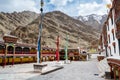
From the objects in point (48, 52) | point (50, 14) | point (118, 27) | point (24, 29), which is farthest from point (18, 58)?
point (50, 14)

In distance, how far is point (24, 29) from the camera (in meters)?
136

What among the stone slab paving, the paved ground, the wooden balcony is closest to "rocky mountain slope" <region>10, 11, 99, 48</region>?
the stone slab paving

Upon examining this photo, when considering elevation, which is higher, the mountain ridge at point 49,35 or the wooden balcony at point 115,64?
the mountain ridge at point 49,35

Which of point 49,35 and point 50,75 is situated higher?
point 49,35

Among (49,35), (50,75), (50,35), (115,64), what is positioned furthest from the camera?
(50,35)

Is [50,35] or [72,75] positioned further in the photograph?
[50,35]

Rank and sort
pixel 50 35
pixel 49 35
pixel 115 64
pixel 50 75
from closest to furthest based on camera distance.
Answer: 1. pixel 115 64
2. pixel 50 75
3. pixel 49 35
4. pixel 50 35

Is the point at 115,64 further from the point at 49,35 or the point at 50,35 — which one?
the point at 50,35

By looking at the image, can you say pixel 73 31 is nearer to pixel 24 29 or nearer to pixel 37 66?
pixel 24 29

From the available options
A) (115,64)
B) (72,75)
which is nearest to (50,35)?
(72,75)

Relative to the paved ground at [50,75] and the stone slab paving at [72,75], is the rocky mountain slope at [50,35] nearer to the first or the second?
the stone slab paving at [72,75]

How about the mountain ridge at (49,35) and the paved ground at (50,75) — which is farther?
the mountain ridge at (49,35)

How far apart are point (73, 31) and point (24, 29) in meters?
53.0

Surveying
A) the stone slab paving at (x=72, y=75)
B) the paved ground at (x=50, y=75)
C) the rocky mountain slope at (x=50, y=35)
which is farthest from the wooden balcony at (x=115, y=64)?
the rocky mountain slope at (x=50, y=35)
